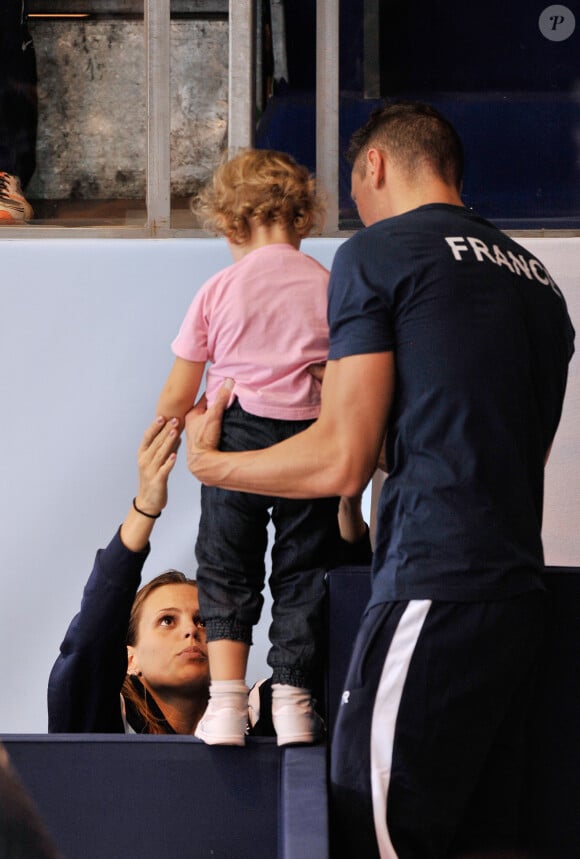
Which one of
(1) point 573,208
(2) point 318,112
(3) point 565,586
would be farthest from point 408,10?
(3) point 565,586

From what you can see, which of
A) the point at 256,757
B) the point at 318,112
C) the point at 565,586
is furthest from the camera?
the point at 318,112

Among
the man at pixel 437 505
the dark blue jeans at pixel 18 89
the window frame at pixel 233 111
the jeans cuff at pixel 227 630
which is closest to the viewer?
the man at pixel 437 505

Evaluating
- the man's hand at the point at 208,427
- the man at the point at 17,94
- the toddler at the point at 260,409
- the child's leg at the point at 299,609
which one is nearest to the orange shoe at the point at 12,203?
the man at the point at 17,94

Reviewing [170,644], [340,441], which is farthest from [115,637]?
[340,441]

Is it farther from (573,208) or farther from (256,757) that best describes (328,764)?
(573,208)

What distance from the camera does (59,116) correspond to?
3322 millimetres

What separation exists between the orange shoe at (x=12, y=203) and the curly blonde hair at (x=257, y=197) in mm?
1382

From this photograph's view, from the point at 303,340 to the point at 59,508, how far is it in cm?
132

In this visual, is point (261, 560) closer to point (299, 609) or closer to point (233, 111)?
point (299, 609)

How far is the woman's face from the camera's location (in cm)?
241

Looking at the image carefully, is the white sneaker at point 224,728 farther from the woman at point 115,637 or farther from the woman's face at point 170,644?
the woman's face at point 170,644

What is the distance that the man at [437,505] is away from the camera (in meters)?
1.40

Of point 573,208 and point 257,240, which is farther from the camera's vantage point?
point 573,208

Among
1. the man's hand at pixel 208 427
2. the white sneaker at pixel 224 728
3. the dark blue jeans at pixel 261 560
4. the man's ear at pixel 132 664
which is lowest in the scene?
the man's ear at pixel 132 664
